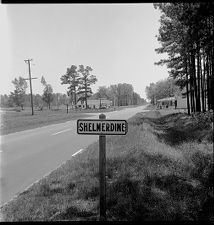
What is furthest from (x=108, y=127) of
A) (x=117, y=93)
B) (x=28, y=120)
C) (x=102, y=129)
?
(x=117, y=93)

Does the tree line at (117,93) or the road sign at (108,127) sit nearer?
the road sign at (108,127)

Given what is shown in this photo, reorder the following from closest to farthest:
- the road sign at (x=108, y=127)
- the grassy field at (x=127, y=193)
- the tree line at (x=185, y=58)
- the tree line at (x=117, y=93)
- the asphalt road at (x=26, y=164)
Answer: the road sign at (x=108, y=127), the grassy field at (x=127, y=193), the asphalt road at (x=26, y=164), the tree line at (x=185, y=58), the tree line at (x=117, y=93)

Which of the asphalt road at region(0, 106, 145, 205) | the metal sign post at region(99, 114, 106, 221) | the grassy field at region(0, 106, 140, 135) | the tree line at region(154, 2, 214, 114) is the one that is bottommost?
the asphalt road at region(0, 106, 145, 205)

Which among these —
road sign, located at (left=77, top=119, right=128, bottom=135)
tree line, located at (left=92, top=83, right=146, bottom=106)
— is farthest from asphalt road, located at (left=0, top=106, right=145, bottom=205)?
tree line, located at (left=92, top=83, right=146, bottom=106)

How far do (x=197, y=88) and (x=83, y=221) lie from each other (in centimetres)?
2551

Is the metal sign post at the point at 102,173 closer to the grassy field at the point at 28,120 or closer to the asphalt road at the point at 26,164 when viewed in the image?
the asphalt road at the point at 26,164

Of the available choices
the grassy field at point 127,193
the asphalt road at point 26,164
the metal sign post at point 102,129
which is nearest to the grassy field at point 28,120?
the asphalt road at point 26,164

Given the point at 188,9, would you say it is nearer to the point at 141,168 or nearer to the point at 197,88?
the point at 141,168

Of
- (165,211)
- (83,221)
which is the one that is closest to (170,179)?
(165,211)

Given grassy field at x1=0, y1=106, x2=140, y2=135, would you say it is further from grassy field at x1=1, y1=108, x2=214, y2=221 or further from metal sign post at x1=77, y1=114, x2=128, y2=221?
metal sign post at x1=77, y1=114, x2=128, y2=221

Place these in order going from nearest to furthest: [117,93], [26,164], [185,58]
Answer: [26,164]
[185,58]
[117,93]

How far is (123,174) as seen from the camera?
624 cm

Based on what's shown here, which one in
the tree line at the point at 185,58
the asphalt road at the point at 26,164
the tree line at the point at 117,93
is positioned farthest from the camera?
the tree line at the point at 117,93

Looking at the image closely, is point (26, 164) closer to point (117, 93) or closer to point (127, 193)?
point (127, 193)
